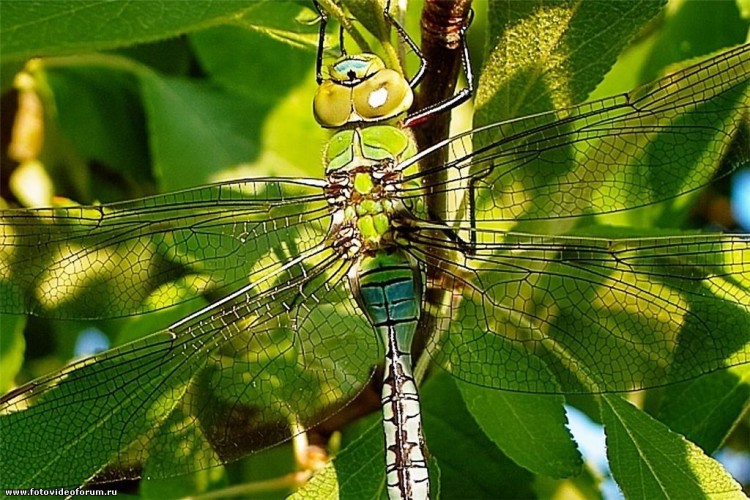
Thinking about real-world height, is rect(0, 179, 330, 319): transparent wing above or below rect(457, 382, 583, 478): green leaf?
above

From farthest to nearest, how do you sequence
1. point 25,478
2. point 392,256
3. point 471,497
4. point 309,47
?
point 471,497 < point 309,47 < point 392,256 < point 25,478

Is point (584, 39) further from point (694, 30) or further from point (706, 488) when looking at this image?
point (706, 488)

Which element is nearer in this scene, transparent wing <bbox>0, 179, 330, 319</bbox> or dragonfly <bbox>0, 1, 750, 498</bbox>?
dragonfly <bbox>0, 1, 750, 498</bbox>

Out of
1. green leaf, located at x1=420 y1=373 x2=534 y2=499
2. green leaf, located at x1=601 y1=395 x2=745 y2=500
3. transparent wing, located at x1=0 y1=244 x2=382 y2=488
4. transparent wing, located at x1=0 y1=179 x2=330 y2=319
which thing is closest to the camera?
green leaf, located at x1=601 y1=395 x2=745 y2=500

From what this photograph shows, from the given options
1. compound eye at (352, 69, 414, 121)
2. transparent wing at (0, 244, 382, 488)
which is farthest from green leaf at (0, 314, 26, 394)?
compound eye at (352, 69, 414, 121)

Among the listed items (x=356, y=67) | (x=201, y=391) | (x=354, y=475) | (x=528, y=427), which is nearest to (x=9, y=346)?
(x=201, y=391)

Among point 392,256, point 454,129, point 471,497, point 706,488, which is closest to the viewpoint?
point 706,488

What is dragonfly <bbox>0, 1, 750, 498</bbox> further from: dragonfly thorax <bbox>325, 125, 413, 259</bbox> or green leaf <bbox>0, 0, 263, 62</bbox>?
green leaf <bbox>0, 0, 263, 62</bbox>

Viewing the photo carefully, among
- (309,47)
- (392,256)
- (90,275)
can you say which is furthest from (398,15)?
(90,275)
